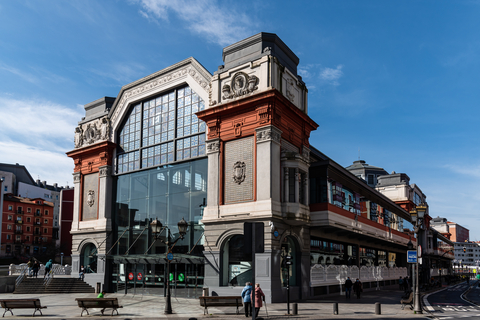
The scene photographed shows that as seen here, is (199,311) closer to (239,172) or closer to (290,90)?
(239,172)

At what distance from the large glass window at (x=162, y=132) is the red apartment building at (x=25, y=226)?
66237 millimetres

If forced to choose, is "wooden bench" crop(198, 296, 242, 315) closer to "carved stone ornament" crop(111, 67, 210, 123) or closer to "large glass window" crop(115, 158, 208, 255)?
"large glass window" crop(115, 158, 208, 255)

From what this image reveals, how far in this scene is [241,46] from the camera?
32031 mm

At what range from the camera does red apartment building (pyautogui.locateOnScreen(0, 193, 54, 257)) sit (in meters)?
92.4

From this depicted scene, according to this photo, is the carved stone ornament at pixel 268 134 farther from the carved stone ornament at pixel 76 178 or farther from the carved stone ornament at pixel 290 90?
the carved stone ornament at pixel 76 178

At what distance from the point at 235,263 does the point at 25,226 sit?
270 ft

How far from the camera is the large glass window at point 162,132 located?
3422 centimetres

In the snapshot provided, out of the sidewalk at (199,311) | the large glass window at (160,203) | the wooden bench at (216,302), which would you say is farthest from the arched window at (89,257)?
the wooden bench at (216,302)

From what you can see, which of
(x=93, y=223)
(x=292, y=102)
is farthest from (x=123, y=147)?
(x=292, y=102)

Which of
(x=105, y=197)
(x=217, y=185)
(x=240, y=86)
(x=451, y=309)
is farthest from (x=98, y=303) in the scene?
(x=451, y=309)

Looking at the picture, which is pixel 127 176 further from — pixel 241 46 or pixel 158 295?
pixel 241 46

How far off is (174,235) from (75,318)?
13.0 m

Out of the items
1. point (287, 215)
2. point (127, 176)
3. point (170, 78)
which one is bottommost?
point (287, 215)

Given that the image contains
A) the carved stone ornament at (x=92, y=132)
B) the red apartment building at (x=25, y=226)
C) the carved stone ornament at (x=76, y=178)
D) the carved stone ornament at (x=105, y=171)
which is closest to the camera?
the carved stone ornament at (x=105, y=171)
